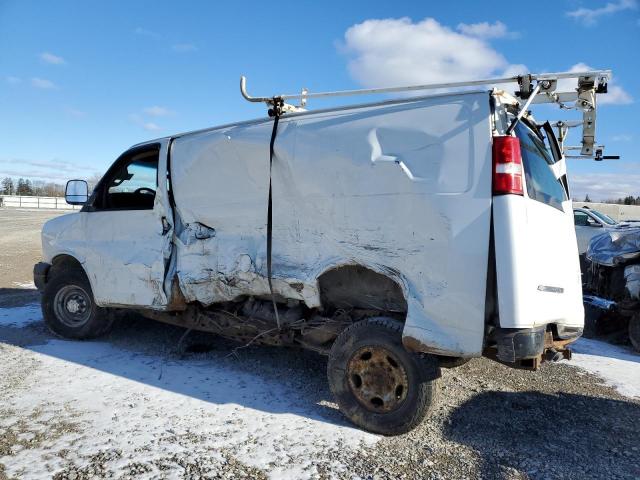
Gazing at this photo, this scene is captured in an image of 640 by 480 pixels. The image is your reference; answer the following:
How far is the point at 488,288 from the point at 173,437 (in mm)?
2390

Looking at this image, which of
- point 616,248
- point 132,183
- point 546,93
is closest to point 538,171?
point 546,93

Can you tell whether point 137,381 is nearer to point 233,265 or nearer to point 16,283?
point 233,265

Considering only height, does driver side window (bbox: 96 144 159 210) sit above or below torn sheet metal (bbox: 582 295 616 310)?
above

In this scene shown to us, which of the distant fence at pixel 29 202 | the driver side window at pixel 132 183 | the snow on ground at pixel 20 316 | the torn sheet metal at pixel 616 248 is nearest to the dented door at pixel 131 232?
the driver side window at pixel 132 183

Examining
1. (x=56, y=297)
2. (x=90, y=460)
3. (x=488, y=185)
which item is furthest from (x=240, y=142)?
(x=56, y=297)

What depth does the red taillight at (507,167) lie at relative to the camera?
10.6 ft

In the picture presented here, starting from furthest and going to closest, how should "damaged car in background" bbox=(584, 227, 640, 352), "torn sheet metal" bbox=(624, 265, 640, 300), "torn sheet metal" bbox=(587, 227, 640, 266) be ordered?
"torn sheet metal" bbox=(587, 227, 640, 266) → "damaged car in background" bbox=(584, 227, 640, 352) → "torn sheet metal" bbox=(624, 265, 640, 300)

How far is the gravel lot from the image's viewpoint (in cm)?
316

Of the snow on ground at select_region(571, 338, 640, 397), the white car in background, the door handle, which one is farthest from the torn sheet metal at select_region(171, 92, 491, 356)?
the white car in background

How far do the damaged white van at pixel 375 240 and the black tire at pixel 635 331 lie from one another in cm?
319

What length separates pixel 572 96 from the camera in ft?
13.2

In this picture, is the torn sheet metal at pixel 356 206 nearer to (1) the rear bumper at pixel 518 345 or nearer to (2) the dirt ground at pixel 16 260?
(1) the rear bumper at pixel 518 345

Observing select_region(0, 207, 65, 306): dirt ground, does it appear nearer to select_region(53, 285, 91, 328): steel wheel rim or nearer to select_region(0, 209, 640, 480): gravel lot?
select_region(53, 285, 91, 328): steel wheel rim

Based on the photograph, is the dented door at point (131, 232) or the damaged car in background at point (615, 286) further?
the damaged car in background at point (615, 286)
